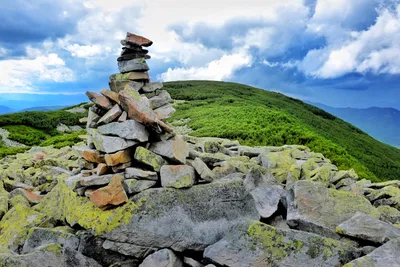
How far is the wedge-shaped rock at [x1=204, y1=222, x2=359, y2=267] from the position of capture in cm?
964

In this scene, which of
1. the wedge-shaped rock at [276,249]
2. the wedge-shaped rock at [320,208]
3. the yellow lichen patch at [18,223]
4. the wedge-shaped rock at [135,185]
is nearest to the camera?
the wedge-shaped rock at [276,249]

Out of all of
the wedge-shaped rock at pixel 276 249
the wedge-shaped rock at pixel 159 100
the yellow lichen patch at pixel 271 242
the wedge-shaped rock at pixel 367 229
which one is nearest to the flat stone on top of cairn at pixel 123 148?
the wedge-shaped rock at pixel 159 100

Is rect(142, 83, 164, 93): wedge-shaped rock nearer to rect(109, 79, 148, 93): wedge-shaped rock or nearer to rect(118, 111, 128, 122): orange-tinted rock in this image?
rect(109, 79, 148, 93): wedge-shaped rock

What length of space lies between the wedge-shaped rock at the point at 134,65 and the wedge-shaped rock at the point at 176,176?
14.6 ft

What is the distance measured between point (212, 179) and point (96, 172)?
13.4 ft

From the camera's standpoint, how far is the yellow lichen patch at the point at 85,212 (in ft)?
36.0

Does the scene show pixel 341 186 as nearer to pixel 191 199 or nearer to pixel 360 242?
pixel 360 242

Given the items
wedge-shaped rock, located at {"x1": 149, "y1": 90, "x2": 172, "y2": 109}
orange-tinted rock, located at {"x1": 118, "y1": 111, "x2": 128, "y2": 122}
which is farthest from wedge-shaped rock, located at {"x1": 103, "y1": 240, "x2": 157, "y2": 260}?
wedge-shaped rock, located at {"x1": 149, "y1": 90, "x2": 172, "y2": 109}

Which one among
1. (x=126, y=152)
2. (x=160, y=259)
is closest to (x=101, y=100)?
(x=126, y=152)

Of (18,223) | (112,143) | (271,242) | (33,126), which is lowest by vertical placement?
(18,223)

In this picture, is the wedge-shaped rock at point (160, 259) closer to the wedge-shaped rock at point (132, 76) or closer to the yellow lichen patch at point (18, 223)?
the yellow lichen patch at point (18, 223)

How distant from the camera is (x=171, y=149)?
→ 12.2m

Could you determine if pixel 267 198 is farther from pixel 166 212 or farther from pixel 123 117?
pixel 123 117

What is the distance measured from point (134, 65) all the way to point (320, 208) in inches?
337
